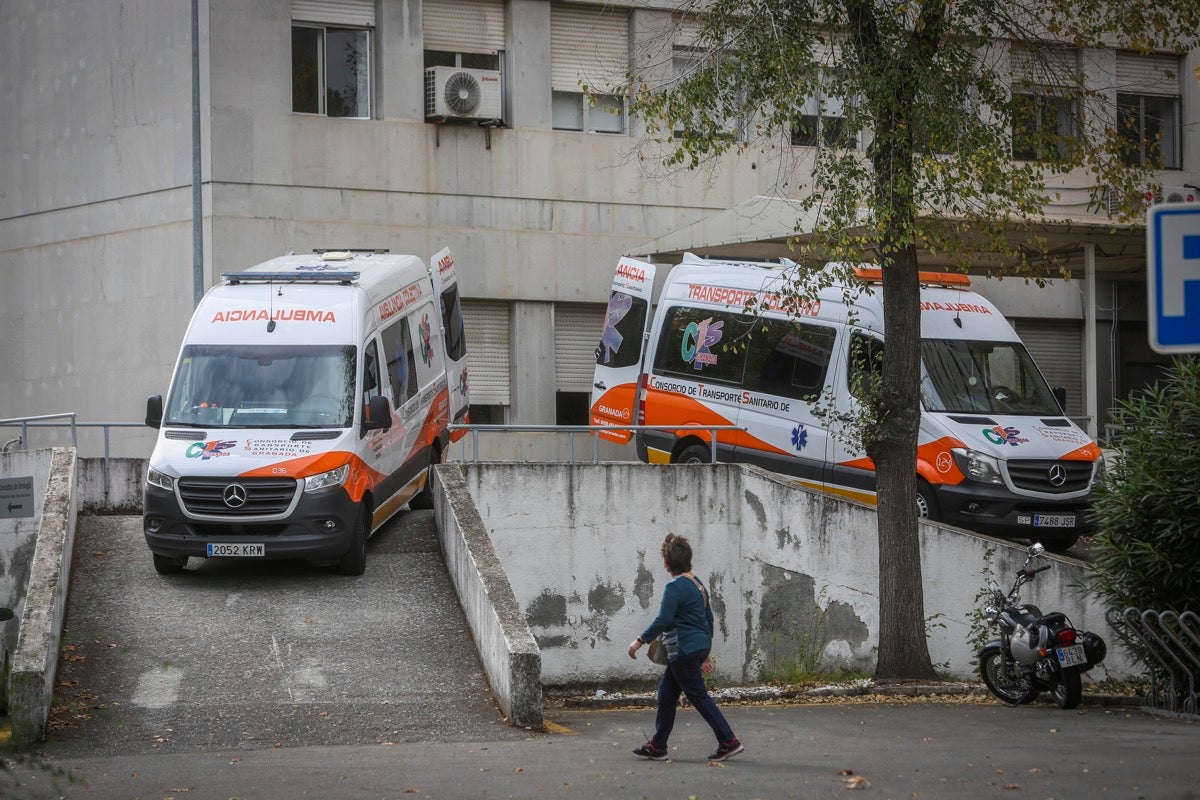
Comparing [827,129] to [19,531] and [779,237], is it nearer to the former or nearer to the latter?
[779,237]

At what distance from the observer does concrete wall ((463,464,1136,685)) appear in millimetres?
17250

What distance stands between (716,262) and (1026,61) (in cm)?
552

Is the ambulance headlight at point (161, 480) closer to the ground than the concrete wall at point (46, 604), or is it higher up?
higher up

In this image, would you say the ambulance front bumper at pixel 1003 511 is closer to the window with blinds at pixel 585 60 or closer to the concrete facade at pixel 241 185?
the concrete facade at pixel 241 185

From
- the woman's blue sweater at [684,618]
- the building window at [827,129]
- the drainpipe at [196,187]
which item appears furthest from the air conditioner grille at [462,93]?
the woman's blue sweater at [684,618]

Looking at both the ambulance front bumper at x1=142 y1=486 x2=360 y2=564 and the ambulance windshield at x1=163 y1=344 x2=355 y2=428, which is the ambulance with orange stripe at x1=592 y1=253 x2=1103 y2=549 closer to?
the ambulance windshield at x1=163 y1=344 x2=355 y2=428

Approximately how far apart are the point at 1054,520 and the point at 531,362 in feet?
33.2

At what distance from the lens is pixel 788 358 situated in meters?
18.3

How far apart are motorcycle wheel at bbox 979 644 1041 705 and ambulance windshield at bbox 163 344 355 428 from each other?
6.33 meters

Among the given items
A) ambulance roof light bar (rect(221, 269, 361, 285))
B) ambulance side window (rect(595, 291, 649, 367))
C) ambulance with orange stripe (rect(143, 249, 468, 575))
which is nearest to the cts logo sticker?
ambulance with orange stripe (rect(143, 249, 468, 575))

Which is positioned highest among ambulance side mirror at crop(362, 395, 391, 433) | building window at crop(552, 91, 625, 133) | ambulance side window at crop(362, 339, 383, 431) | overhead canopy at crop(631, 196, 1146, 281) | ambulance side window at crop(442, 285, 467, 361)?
building window at crop(552, 91, 625, 133)

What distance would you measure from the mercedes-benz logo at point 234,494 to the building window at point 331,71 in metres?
10.7

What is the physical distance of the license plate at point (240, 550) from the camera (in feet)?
47.9

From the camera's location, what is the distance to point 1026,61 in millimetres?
14945
